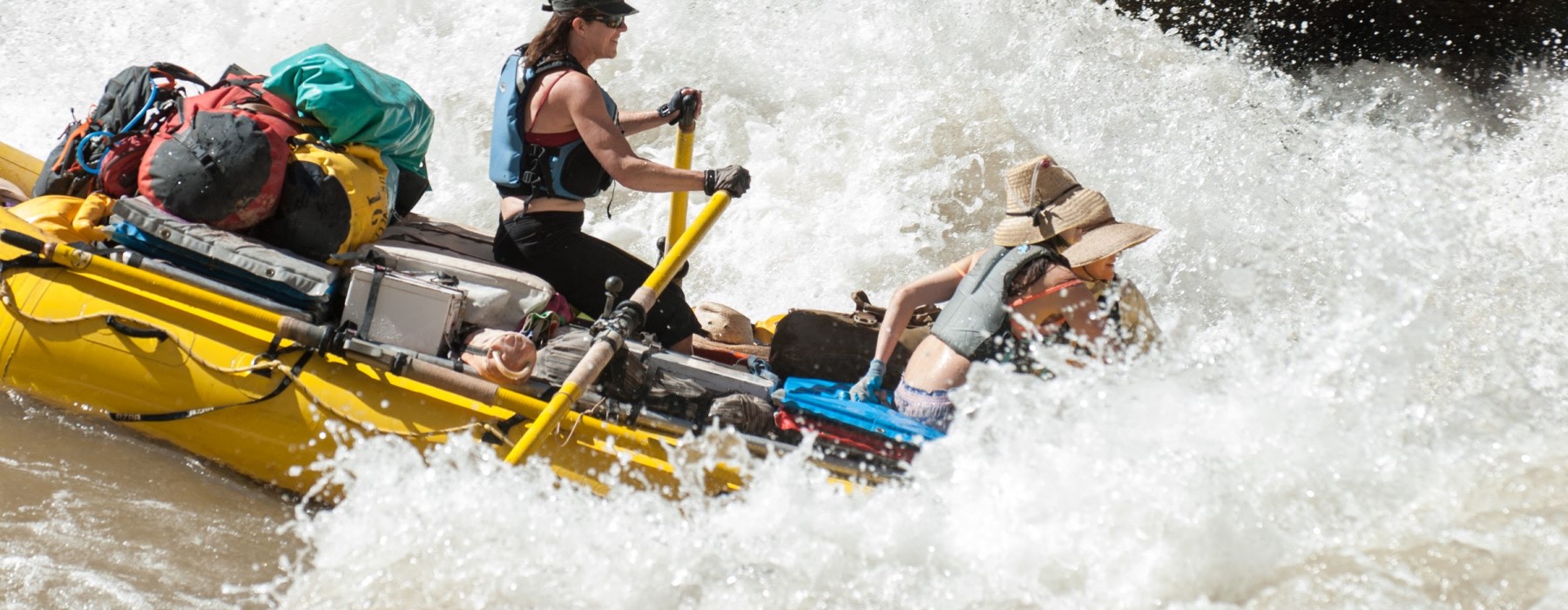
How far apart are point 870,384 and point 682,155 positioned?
3.79 feet

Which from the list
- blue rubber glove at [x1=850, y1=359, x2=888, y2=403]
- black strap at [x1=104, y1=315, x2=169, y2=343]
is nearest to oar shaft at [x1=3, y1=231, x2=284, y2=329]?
black strap at [x1=104, y1=315, x2=169, y2=343]

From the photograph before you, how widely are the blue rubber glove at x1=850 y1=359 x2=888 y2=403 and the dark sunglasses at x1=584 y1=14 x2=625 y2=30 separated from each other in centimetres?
135

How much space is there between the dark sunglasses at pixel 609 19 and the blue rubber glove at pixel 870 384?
1.35 m

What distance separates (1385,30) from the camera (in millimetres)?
8234

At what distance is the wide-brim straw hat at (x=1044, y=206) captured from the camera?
3.95m

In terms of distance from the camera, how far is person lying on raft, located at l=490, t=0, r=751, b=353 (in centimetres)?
401

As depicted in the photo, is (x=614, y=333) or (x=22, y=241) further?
(x=22, y=241)

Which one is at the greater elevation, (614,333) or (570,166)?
(570,166)

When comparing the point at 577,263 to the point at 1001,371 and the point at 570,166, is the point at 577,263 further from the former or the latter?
the point at 1001,371

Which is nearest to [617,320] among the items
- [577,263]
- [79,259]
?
[577,263]

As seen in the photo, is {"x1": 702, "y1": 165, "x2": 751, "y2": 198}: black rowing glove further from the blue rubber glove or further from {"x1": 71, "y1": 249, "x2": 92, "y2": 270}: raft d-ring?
{"x1": 71, "y1": 249, "x2": 92, "y2": 270}: raft d-ring

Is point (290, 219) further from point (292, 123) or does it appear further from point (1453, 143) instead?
point (1453, 143)

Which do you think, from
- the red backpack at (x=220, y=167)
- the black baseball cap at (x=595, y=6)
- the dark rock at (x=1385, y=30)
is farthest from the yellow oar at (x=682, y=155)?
the dark rock at (x=1385, y=30)

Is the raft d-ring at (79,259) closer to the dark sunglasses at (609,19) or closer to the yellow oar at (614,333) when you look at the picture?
the yellow oar at (614,333)
